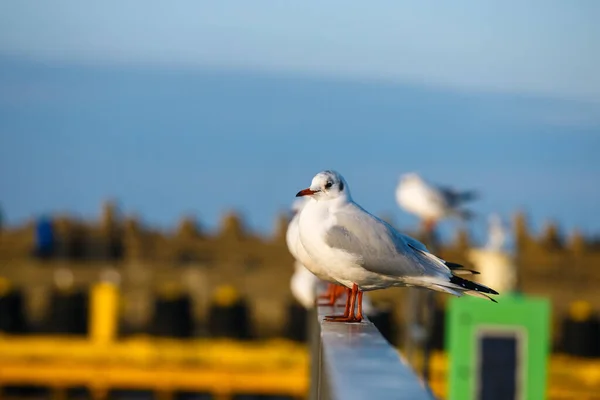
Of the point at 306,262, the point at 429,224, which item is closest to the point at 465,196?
the point at 429,224

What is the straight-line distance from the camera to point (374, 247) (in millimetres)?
5027

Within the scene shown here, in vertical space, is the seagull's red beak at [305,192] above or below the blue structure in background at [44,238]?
above

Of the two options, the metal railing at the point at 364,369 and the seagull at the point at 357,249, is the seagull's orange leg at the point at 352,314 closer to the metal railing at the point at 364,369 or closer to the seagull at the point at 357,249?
the seagull at the point at 357,249

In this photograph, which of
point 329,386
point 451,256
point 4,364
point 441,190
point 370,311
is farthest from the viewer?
point 451,256

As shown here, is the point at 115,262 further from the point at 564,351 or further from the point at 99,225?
the point at 564,351

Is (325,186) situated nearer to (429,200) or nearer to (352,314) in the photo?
(352,314)

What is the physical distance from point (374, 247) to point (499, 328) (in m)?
8.28

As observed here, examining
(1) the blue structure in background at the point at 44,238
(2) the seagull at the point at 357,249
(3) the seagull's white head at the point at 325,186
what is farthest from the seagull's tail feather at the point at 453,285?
(1) the blue structure in background at the point at 44,238

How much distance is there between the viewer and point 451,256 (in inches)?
704

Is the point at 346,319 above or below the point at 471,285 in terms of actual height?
below

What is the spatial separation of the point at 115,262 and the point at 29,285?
1573 millimetres

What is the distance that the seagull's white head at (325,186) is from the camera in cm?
511

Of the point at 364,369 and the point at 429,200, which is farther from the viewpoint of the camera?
the point at 429,200

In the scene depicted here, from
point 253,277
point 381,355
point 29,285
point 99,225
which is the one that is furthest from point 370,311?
point 99,225
